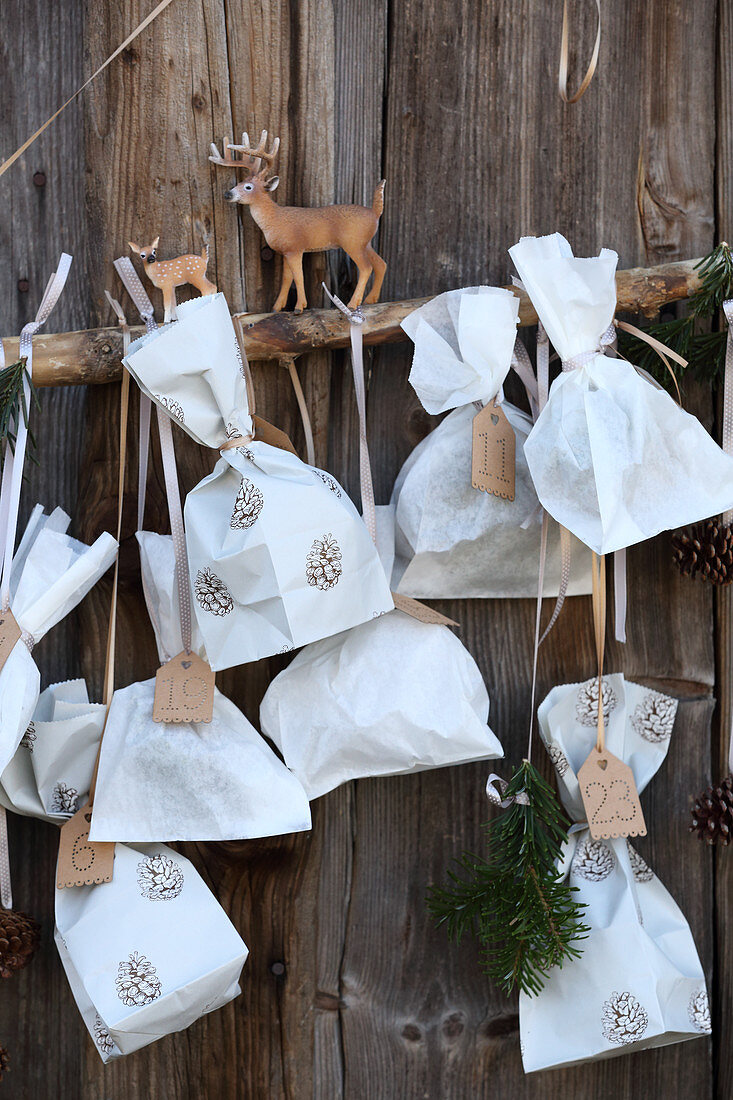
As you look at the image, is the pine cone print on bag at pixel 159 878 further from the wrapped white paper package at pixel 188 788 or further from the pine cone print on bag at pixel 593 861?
the pine cone print on bag at pixel 593 861

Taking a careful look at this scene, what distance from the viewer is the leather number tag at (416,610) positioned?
0.75 metres

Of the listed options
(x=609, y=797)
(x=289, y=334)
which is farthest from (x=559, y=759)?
(x=289, y=334)

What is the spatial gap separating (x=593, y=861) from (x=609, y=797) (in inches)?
2.6

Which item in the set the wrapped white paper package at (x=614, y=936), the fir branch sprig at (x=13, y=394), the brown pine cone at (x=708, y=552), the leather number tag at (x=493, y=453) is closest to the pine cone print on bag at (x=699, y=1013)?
the wrapped white paper package at (x=614, y=936)

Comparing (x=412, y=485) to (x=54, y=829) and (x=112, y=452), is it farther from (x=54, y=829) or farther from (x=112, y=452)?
(x=54, y=829)

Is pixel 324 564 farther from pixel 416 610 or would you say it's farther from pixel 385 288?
pixel 385 288

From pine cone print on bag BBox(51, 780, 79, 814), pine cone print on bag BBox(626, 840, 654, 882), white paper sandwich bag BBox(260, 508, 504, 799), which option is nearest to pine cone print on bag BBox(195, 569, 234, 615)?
white paper sandwich bag BBox(260, 508, 504, 799)

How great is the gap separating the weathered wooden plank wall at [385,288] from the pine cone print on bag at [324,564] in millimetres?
174

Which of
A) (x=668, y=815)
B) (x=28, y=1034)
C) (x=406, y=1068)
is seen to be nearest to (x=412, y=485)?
(x=668, y=815)

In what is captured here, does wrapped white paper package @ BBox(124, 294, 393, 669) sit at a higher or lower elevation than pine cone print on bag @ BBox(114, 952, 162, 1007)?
higher

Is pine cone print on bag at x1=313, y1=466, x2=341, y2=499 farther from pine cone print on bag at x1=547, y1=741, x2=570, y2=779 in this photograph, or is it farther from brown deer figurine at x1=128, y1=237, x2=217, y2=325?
pine cone print on bag at x1=547, y1=741, x2=570, y2=779

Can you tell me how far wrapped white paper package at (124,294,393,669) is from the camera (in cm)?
67

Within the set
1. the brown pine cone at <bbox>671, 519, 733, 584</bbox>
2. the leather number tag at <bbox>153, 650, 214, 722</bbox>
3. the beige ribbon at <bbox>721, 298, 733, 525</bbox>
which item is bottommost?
the leather number tag at <bbox>153, 650, 214, 722</bbox>

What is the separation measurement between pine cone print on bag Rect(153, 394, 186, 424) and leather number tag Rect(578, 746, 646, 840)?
1.54ft
